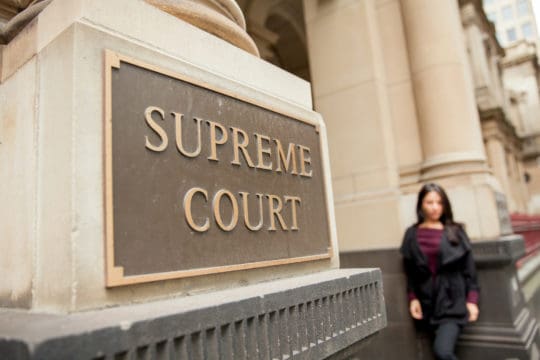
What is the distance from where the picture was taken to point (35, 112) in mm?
1585

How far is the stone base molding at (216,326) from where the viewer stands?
3.45 ft

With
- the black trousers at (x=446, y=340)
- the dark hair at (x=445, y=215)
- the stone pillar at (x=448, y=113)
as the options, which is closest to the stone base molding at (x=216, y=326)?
the black trousers at (x=446, y=340)

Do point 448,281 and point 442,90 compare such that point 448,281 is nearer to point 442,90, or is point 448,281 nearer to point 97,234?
point 442,90

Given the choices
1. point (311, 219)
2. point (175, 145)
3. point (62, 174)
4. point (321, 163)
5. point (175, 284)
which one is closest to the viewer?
point (62, 174)

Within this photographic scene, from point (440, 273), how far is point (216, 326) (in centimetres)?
337

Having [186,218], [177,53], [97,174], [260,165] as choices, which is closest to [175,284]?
[186,218]

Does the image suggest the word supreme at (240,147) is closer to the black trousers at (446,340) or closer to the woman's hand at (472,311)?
the black trousers at (446,340)

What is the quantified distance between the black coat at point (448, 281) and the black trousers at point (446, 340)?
0.07m

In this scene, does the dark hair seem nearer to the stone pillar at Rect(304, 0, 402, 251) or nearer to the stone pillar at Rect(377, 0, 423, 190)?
the stone pillar at Rect(304, 0, 402, 251)

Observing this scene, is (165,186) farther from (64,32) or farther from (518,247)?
(518,247)

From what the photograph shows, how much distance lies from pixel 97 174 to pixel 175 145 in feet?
1.29

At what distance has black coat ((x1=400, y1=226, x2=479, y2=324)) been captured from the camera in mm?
4000

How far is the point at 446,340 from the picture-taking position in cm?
388

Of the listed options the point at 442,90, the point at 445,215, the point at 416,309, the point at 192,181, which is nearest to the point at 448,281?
the point at 416,309
